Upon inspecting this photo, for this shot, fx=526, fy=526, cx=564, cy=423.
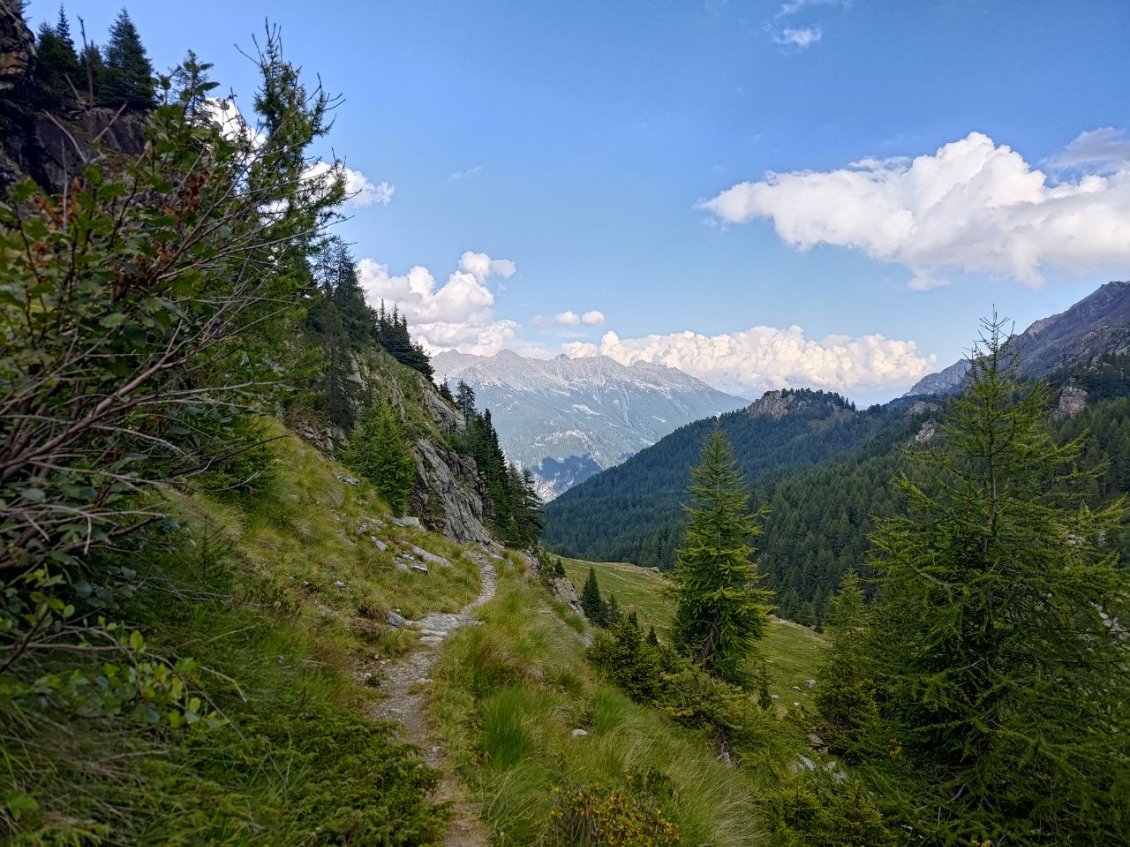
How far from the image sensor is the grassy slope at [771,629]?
56188 mm

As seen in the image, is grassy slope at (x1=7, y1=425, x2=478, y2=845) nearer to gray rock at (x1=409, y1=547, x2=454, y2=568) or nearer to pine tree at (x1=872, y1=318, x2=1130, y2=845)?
gray rock at (x1=409, y1=547, x2=454, y2=568)

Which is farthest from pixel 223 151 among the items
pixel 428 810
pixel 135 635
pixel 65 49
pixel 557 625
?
pixel 65 49

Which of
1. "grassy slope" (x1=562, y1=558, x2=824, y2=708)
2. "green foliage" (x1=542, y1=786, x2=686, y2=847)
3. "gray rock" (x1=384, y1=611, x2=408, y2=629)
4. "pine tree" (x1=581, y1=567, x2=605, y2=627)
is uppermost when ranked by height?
"gray rock" (x1=384, y1=611, x2=408, y2=629)

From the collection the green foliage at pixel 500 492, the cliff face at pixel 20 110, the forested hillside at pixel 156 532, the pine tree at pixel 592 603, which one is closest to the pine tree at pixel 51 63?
the cliff face at pixel 20 110

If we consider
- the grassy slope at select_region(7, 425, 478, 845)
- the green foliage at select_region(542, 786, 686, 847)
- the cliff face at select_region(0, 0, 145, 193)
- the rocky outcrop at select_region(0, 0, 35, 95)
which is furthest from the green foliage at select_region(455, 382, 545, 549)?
the green foliage at select_region(542, 786, 686, 847)

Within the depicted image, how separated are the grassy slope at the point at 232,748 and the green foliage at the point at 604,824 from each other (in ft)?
3.59

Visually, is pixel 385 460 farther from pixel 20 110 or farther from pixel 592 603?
pixel 592 603

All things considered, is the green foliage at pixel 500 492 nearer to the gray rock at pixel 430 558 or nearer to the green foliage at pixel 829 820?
the gray rock at pixel 430 558

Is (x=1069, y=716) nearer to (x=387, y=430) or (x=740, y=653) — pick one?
(x=740, y=653)

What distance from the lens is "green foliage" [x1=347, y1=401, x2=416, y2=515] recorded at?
102ft

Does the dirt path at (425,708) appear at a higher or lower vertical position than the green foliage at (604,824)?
higher

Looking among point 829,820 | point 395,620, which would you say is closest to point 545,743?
point 829,820

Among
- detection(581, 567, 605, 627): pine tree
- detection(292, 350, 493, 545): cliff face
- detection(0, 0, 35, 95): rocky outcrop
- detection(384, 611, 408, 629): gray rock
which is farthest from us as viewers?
detection(581, 567, 605, 627): pine tree

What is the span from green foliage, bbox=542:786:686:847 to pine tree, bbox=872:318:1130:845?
729 cm
